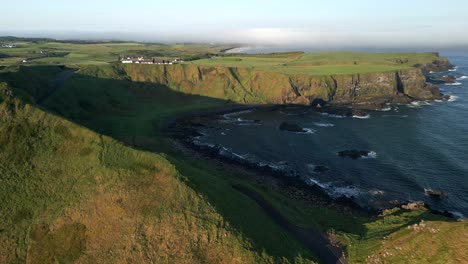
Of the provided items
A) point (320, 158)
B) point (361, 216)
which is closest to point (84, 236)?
point (361, 216)

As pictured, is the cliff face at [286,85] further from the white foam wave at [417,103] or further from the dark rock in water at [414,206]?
the dark rock in water at [414,206]

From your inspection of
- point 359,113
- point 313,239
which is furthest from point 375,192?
point 359,113

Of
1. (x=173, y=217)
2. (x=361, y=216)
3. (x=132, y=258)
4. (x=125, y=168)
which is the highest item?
(x=125, y=168)

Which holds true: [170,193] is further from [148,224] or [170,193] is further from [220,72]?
[220,72]

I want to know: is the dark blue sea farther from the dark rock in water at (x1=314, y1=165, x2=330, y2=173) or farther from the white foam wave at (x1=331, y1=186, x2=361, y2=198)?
the dark rock in water at (x1=314, y1=165, x2=330, y2=173)

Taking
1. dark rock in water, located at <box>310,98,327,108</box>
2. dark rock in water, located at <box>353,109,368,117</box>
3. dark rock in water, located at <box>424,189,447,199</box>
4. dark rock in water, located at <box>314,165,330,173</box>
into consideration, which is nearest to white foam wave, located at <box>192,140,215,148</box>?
dark rock in water, located at <box>314,165,330,173</box>

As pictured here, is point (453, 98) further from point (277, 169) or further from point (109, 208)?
point (109, 208)

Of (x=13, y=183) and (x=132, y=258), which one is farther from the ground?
(x=13, y=183)
